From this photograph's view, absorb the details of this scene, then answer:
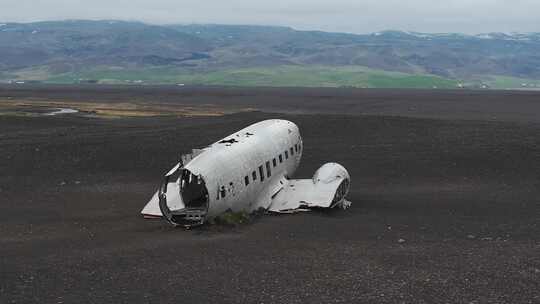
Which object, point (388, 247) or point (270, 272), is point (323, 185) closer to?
point (388, 247)

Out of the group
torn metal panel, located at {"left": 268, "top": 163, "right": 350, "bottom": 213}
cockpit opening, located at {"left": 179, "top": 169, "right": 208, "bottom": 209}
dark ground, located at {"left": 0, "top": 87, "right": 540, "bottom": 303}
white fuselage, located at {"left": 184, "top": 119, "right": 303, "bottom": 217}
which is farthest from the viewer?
torn metal panel, located at {"left": 268, "top": 163, "right": 350, "bottom": 213}

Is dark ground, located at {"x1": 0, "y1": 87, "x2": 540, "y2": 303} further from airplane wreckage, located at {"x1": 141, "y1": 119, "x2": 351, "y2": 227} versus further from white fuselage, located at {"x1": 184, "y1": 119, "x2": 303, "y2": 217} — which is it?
white fuselage, located at {"x1": 184, "y1": 119, "x2": 303, "y2": 217}

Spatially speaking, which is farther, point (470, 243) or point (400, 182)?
point (400, 182)

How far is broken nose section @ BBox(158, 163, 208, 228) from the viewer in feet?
83.6

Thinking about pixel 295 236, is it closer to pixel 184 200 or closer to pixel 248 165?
pixel 248 165

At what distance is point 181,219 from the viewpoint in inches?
1032

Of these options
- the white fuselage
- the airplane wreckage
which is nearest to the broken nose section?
the airplane wreckage

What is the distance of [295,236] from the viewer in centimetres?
2467

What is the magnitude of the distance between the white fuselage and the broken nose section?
1.99ft

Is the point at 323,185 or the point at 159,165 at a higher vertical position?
the point at 323,185

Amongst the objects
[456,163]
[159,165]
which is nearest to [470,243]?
[456,163]

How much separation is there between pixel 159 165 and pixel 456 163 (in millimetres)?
21063

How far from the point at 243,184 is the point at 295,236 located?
397 cm

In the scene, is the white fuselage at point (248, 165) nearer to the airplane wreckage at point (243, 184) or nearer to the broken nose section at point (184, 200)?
the airplane wreckage at point (243, 184)
